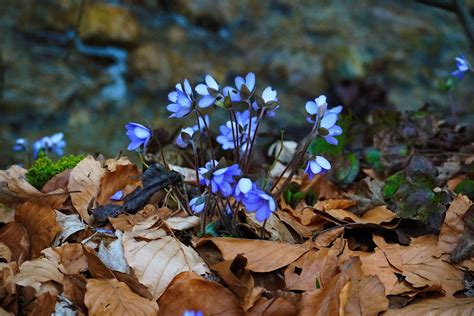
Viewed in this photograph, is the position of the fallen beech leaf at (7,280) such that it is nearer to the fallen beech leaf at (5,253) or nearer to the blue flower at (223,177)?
the fallen beech leaf at (5,253)

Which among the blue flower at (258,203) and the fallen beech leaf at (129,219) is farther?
the fallen beech leaf at (129,219)

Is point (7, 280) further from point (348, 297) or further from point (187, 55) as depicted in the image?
point (187, 55)

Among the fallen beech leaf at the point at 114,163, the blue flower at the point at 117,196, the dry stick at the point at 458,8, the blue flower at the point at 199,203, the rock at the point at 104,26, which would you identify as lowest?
the rock at the point at 104,26

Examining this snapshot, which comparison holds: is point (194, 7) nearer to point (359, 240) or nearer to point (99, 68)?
point (99, 68)

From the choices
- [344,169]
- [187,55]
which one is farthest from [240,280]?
[187,55]

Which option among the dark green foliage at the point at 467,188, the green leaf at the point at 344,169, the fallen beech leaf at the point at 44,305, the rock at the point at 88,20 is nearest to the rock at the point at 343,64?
the rock at the point at 88,20

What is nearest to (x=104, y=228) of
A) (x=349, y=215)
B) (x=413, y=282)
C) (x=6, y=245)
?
(x=6, y=245)

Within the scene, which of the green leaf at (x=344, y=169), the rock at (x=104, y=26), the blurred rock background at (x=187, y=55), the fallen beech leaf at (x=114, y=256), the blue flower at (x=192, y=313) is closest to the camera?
the blue flower at (x=192, y=313)

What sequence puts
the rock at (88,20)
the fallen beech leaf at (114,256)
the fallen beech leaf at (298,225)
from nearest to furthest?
the fallen beech leaf at (114,256), the fallen beech leaf at (298,225), the rock at (88,20)
